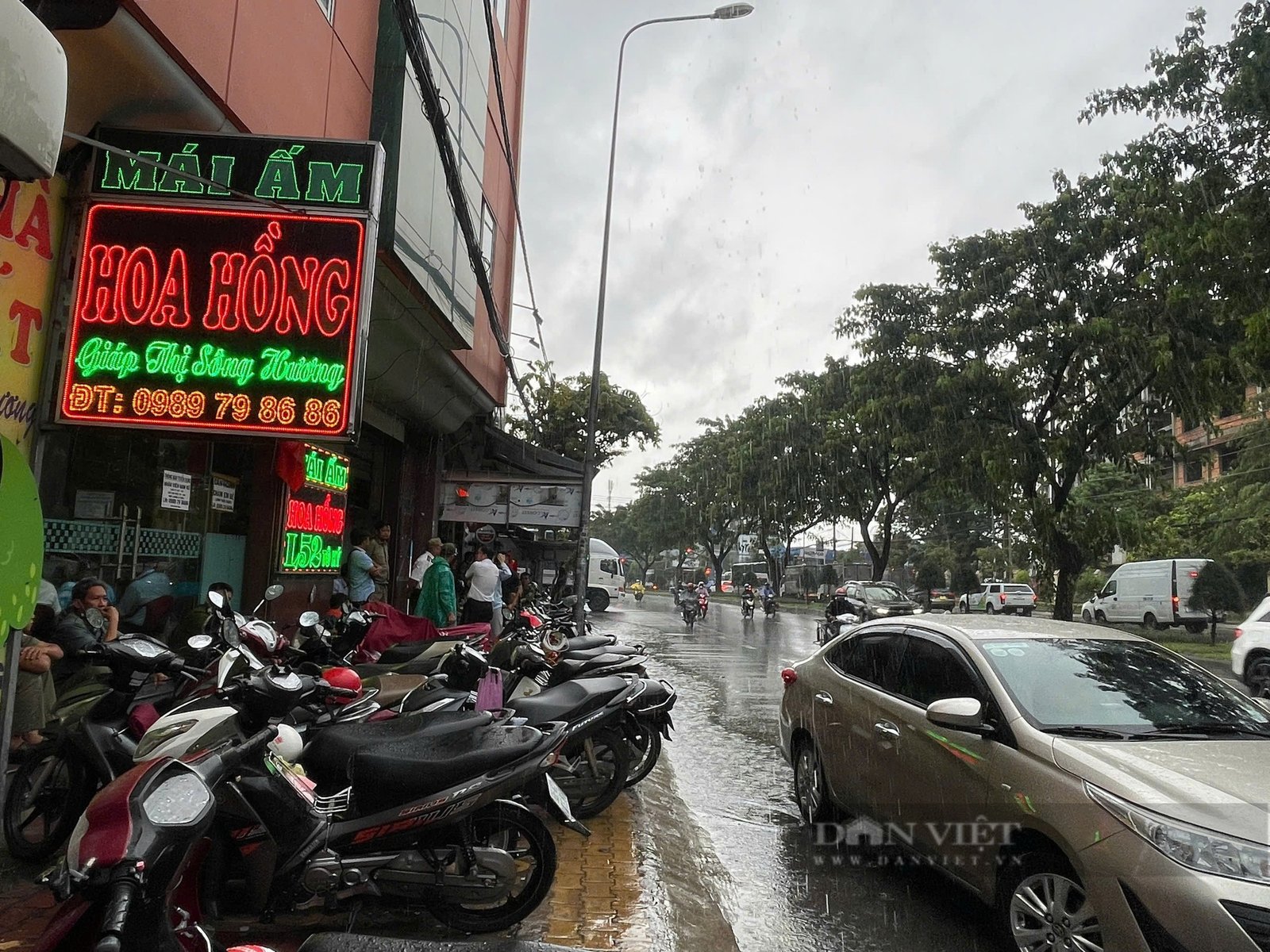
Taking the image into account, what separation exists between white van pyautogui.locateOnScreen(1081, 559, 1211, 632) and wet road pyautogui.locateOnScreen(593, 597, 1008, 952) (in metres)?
17.7

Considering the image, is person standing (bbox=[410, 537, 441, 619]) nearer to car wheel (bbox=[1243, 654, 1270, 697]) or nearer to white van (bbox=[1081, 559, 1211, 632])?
car wheel (bbox=[1243, 654, 1270, 697])

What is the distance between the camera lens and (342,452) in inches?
438

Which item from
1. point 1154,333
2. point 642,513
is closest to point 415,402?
point 1154,333

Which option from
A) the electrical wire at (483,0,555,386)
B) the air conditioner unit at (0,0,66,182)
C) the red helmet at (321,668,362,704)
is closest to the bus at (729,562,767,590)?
the electrical wire at (483,0,555,386)

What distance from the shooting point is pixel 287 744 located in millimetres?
3686

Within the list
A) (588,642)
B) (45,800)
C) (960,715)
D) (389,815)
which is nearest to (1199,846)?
(960,715)

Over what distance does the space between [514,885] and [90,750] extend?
2.04 metres

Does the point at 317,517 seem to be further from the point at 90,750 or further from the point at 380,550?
the point at 90,750


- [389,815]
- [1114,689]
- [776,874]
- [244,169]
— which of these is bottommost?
[776,874]

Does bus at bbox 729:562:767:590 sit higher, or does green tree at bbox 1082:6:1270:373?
green tree at bbox 1082:6:1270:373

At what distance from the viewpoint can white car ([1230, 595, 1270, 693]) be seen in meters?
10.9

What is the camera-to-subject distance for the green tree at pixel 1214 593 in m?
21.9

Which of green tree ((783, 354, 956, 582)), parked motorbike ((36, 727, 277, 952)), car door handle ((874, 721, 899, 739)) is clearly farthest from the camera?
green tree ((783, 354, 956, 582))

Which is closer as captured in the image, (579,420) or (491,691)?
(491,691)
